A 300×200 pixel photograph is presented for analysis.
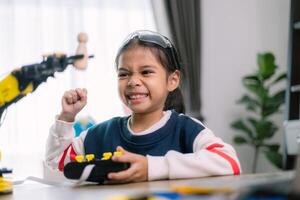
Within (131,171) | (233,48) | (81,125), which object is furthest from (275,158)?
(131,171)

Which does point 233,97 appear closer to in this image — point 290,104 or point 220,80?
point 220,80

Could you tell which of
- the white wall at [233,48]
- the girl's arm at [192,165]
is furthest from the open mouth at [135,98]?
the white wall at [233,48]

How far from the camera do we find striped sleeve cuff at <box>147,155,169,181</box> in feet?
3.04

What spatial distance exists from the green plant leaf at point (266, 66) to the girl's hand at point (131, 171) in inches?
117

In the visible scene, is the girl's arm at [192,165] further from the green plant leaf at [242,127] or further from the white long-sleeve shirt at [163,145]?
the green plant leaf at [242,127]

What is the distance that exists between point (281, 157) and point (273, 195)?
11.6ft

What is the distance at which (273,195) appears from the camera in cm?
35

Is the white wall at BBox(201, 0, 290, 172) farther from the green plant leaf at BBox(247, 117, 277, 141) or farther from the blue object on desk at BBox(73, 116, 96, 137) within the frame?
the blue object on desk at BBox(73, 116, 96, 137)

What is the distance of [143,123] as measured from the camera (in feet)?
4.40

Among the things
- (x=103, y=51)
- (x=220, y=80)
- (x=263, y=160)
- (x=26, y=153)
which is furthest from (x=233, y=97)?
(x=26, y=153)

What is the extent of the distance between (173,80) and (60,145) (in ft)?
1.43

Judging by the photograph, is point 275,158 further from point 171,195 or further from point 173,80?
point 171,195

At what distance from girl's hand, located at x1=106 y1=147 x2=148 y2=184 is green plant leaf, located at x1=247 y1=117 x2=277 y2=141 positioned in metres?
2.99

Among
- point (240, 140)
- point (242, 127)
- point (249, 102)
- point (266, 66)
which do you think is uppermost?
point (266, 66)
